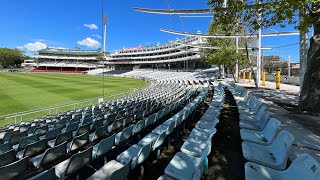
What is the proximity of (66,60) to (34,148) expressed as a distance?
460ft

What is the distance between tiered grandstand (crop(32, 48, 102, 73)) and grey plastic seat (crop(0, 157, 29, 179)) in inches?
4777

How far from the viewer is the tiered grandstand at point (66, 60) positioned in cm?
12169

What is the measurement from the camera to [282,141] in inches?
164

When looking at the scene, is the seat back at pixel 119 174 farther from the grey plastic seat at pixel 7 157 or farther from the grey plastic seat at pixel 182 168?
the grey plastic seat at pixel 7 157

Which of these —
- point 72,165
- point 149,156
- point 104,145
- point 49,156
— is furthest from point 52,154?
point 149,156

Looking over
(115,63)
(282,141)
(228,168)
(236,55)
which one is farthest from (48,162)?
(115,63)

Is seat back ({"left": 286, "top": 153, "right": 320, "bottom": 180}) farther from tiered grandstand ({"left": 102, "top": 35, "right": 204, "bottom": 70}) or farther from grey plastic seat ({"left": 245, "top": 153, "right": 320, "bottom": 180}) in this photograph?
tiered grandstand ({"left": 102, "top": 35, "right": 204, "bottom": 70})

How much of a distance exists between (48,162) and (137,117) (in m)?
4.59

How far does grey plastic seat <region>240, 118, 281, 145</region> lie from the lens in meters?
4.91

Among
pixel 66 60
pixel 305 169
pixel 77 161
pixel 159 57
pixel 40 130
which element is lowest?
pixel 40 130

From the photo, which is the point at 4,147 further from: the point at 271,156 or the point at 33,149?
the point at 271,156

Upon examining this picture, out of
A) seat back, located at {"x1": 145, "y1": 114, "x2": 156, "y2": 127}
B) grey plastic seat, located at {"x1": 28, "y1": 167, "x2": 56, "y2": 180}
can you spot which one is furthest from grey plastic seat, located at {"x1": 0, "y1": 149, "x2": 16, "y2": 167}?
seat back, located at {"x1": 145, "y1": 114, "x2": 156, "y2": 127}

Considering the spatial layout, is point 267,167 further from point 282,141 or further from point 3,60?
point 3,60

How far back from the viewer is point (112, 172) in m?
3.57
